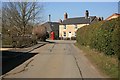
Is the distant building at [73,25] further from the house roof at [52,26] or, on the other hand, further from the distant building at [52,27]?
the house roof at [52,26]

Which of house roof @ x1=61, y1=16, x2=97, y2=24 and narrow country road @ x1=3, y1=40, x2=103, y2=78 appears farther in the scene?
house roof @ x1=61, y1=16, x2=97, y2=24

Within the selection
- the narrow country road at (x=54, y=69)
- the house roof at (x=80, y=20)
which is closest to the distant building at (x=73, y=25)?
the house roof at (x=80, y=20)

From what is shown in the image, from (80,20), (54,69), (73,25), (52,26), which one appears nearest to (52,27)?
(52,26)

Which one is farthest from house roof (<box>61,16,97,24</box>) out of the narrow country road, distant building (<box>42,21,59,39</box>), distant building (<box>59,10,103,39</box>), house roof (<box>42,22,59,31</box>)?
the narrow country road

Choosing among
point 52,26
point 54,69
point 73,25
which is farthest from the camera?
point 52,26

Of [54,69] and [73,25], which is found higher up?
[73,25]

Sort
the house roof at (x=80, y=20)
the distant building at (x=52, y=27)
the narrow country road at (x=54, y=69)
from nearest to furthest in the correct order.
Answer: the narrow country road at (x=54, y=69)
the house roof at (x=80, y=20)
the distant building at (x=52, y=27)

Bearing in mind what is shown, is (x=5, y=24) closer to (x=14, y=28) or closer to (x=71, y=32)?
(x=14, y=28)

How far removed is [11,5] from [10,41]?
2092 centimetres

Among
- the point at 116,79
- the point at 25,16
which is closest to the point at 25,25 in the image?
the point at 25,16

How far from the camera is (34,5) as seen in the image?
191ft

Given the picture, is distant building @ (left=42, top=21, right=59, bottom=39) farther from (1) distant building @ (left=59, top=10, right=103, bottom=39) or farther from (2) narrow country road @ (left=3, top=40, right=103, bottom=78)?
(2) narrow country road @ (left=3, top=40, right=103, bottom=78)

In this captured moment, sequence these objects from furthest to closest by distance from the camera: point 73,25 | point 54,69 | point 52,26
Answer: point 52,26, point 73,25, point 54,69

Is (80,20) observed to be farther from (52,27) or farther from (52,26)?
(52,26)
